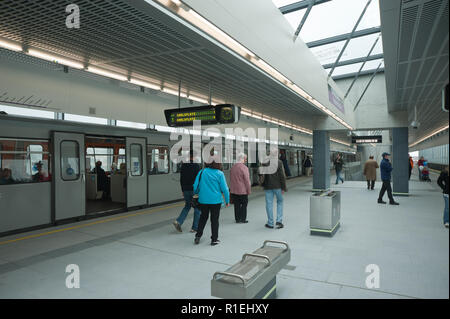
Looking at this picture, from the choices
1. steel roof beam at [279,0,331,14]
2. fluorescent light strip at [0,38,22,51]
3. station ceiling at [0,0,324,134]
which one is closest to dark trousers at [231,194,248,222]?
station ceiling at [0,0,324,134]

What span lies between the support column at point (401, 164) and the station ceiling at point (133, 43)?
6.80 meters

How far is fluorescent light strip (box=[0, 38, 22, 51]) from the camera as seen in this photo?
470cm

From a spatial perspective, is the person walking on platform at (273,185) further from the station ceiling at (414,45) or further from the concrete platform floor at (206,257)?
the station ceiling at (414,45)

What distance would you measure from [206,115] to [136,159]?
4.05m

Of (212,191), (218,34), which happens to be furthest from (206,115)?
(218,34)

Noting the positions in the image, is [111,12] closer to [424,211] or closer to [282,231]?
[282,231]

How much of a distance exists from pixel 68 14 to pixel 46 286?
3402mm

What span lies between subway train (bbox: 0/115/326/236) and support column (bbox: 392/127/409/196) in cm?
861

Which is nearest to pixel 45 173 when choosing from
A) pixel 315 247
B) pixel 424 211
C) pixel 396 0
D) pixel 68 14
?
pixel 68 14

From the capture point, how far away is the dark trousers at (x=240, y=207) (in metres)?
7.28

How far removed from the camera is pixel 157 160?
10.2 metres

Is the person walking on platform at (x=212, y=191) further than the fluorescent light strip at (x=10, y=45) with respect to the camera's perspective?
Yes

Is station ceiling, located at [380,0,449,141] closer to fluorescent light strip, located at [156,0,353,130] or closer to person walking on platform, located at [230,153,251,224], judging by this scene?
fluorescent light strip, located at [156,0,353,130]

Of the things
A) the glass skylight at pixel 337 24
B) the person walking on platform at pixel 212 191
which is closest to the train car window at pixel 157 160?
the person walking on platform at pixel 212 191
